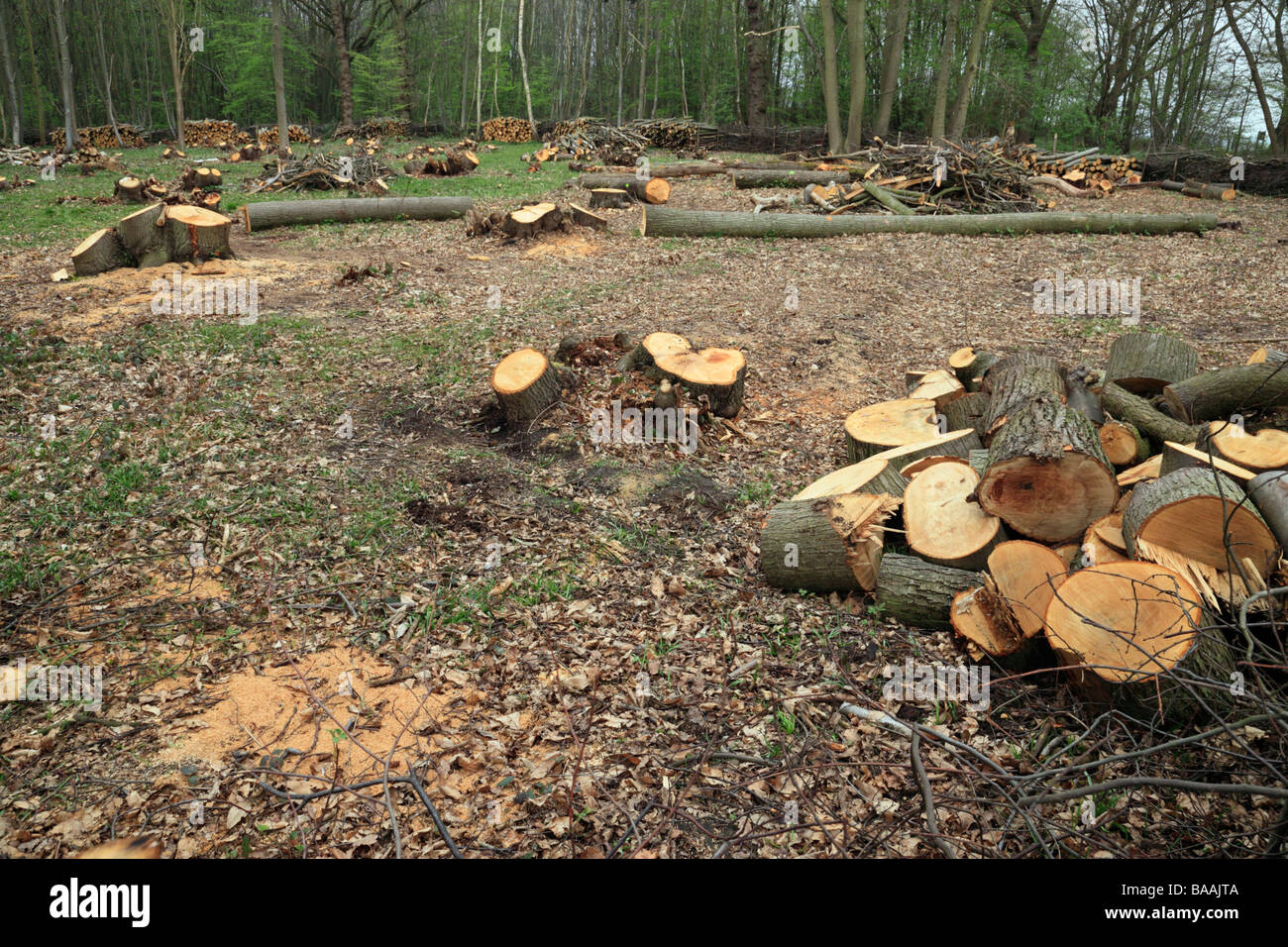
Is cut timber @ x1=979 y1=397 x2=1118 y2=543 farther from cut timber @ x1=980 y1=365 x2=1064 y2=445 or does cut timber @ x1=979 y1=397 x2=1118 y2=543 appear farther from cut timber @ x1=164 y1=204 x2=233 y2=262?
cut timber @ x1=164 y1=204 x2=233 y2=262

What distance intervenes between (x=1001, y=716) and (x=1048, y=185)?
17366mm

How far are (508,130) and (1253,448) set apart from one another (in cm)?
2788

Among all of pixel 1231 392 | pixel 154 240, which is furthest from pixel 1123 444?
pixel 154 240

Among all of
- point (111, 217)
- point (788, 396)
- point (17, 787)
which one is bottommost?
point (17, 787)

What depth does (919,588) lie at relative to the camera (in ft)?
13.3

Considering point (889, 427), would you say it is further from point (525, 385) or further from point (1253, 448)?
point (525, 385)

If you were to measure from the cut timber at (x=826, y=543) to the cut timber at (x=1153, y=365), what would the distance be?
104 inches

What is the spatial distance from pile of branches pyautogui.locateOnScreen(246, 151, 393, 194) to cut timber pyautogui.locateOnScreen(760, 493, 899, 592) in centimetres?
1384

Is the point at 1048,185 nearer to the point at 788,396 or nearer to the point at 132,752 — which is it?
the point at 788,396

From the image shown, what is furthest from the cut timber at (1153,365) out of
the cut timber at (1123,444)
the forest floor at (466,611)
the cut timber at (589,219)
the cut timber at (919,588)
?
the cut timber at (589,219)

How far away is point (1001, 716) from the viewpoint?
3.41 metres

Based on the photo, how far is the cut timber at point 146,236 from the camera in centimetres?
920

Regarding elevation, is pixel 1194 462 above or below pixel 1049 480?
above

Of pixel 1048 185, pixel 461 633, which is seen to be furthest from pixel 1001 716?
pixel 1048 185
